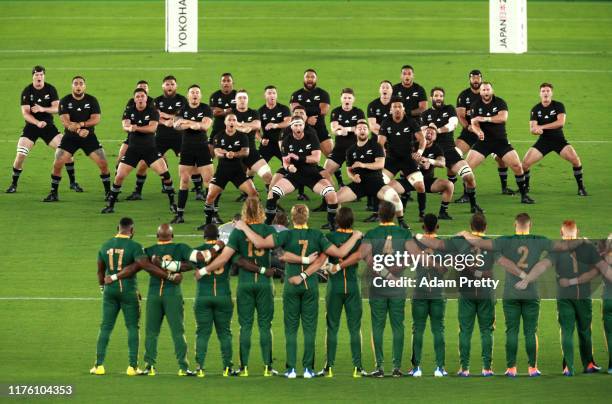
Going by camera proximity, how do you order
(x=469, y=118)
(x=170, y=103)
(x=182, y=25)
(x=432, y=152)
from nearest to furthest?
(x=432, y=152) < (x=170, y=103) < (x=469, y=118) < (x=182, y=25)

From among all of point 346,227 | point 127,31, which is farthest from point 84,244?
point 127,31

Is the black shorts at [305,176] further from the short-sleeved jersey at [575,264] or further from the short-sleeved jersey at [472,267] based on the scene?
the short-sleeved jersey at [575,264]

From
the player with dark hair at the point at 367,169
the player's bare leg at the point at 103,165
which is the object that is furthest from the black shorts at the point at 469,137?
the player's bare leg at the point at 103,165

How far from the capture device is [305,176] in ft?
92.6

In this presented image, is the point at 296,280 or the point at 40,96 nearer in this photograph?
the point at 296,280

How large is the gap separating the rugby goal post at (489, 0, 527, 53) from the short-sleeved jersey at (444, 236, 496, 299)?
17462mm

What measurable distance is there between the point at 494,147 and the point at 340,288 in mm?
10863

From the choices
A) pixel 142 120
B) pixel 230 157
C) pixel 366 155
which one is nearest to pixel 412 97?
pixel 366 155

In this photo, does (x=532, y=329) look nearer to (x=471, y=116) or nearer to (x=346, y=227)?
(x=346, y=227)

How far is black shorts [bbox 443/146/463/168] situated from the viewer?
3009 cm

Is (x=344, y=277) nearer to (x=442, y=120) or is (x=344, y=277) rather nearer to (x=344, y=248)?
(x=344, y=248)

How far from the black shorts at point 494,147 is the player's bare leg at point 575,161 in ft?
3.71

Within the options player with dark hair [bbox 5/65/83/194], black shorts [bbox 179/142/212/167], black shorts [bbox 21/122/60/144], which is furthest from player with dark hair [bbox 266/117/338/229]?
black shorts [bbox 21/122/60/144]

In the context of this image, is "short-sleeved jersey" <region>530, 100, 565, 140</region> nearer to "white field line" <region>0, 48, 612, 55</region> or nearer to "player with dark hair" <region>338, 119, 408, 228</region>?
"player with dark hair" <region>338, 119, 408, 228</region>
